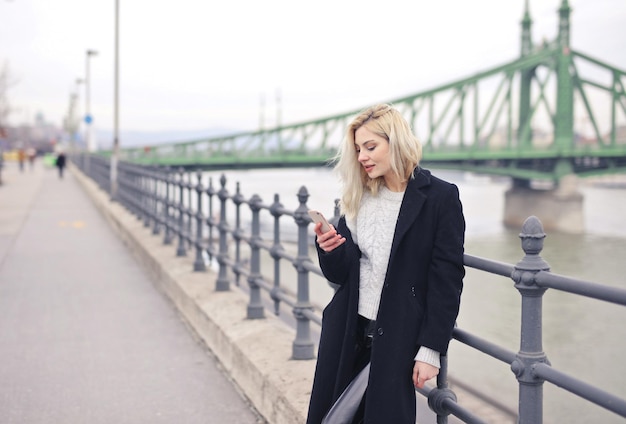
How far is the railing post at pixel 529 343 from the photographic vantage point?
2230 mm

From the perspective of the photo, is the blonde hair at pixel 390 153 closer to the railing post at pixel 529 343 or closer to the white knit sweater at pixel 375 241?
the white knit sweater at pixel 375 241

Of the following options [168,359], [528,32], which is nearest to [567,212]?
[528,32]

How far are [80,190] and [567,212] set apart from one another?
124ft

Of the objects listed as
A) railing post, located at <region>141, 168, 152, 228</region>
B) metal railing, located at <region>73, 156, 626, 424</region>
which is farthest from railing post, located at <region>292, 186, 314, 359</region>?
railing post, located at <region>141, 168, 152, 228</region>

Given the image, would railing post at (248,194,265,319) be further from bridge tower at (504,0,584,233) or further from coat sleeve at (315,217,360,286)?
bridge tower at (504,0,584,233)

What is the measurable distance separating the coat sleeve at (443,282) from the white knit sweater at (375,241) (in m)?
0.16

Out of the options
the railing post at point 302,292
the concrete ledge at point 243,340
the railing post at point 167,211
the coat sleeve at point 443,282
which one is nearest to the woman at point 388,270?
the coat sleeve at point 443,282

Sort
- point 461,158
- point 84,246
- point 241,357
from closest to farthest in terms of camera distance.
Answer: point 241,357, point 84,246, point 461,158

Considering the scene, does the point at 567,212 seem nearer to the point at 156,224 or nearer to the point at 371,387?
the point at 156,224

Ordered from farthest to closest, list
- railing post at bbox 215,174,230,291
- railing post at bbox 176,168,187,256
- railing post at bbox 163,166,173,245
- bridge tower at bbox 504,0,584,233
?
bridge tower at bbox 504,0,584,233, railing post at bbox 163,166,173,245, railing post at bbox 176,168,187,256, railing post at bbox 215,174,230,291

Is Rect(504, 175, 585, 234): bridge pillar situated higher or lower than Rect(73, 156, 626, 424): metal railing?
lower

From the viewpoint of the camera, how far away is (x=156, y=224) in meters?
10.8

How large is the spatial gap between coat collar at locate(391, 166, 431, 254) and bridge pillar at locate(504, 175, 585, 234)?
2120 inches

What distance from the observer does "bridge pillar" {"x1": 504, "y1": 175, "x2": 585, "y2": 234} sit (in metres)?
56.0
